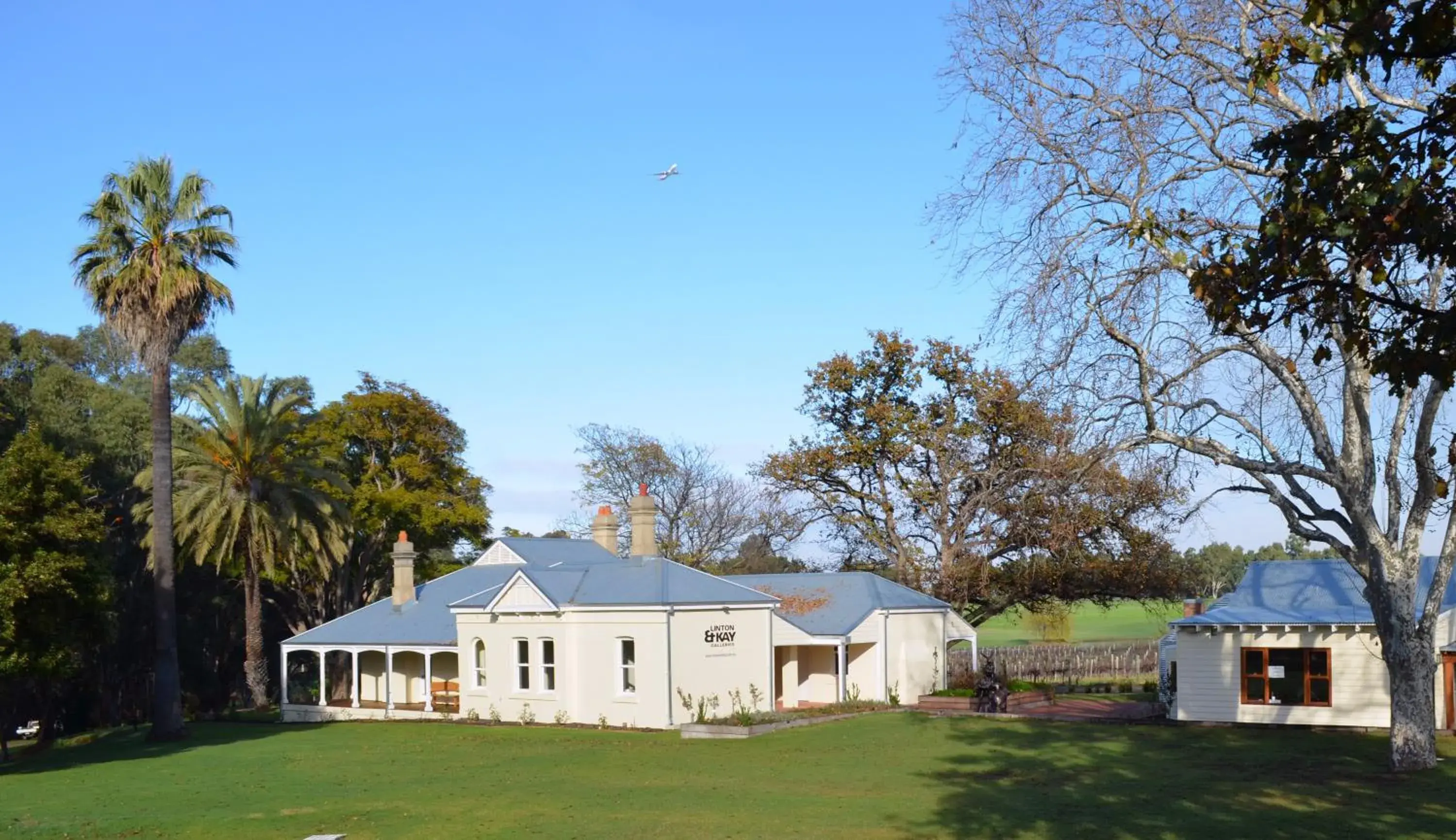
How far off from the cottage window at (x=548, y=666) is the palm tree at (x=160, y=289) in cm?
970

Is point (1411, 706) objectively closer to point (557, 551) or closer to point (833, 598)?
point (833, 598)

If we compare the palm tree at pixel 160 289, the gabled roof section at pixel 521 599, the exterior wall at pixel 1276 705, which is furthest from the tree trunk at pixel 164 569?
the exterior wall at pixel 1276 705

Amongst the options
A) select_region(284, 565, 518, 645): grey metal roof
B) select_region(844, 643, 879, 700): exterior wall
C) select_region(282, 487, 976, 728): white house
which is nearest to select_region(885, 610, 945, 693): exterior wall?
select_region(282, 487, 976, 728): white house

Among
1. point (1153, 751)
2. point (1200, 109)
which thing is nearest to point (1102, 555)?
point (1153, 751)

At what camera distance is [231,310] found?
36469mm

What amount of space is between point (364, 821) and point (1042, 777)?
10.8 m

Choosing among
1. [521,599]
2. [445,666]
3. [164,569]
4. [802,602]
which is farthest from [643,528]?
[164,569]

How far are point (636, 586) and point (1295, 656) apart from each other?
15.6 meters

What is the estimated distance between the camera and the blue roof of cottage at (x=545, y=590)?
3409 cm

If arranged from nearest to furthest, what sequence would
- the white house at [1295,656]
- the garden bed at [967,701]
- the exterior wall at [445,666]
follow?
the white house at [1295,656] < the garden bed at [967,701] < the exterior wall at [445,666]

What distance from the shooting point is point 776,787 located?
21625mm

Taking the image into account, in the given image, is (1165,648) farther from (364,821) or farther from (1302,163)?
(1302,163)

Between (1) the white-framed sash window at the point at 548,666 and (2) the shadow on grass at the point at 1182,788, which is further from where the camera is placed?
(1) the white-framed sash window at the point at 548,666

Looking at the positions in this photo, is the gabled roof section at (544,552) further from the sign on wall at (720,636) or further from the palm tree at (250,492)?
the sign on wall at (720,636)
